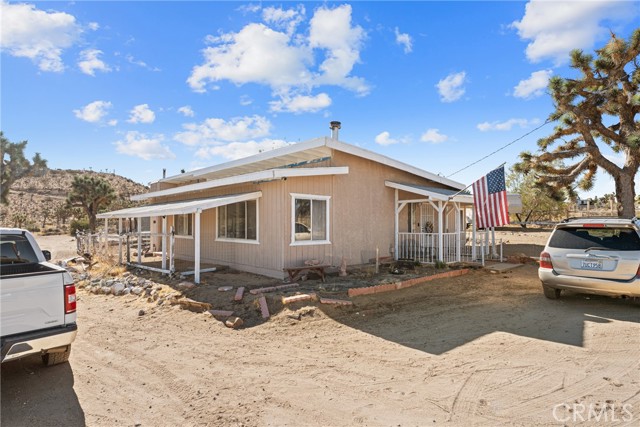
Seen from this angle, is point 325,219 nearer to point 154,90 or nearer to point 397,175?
point 397,175

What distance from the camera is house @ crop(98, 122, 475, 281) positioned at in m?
9.34

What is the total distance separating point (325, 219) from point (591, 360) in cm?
689

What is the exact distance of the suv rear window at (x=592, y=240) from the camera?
612 centimetres

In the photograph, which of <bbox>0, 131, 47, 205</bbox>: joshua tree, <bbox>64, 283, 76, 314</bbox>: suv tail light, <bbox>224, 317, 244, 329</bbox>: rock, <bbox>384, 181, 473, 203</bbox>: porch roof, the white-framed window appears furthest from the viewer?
<bbox>0, 131, 47, 205</bbox>: joshua tree

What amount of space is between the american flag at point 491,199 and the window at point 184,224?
1016 centimetres

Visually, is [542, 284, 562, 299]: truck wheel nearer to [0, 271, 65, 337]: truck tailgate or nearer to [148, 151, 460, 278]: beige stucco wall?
[148, 151, 460, 278]: beige stucco wall

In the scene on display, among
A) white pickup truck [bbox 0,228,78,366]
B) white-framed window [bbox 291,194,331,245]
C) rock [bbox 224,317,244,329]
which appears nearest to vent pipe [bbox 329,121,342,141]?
white-framed window [bbox 291,194,331,245]

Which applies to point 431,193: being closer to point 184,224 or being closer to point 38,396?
point 184,224

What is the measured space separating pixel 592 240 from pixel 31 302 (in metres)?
8.42

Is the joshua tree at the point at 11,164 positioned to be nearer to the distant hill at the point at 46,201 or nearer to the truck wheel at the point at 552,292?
the distant hill at the point at 46,201

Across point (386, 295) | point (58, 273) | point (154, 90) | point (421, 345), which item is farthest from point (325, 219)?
point (154, 90)

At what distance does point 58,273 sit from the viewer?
3717mm

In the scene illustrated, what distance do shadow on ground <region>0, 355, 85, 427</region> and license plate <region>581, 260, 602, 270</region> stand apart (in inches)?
299

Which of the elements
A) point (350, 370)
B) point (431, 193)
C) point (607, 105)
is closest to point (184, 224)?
point (431, 193)
